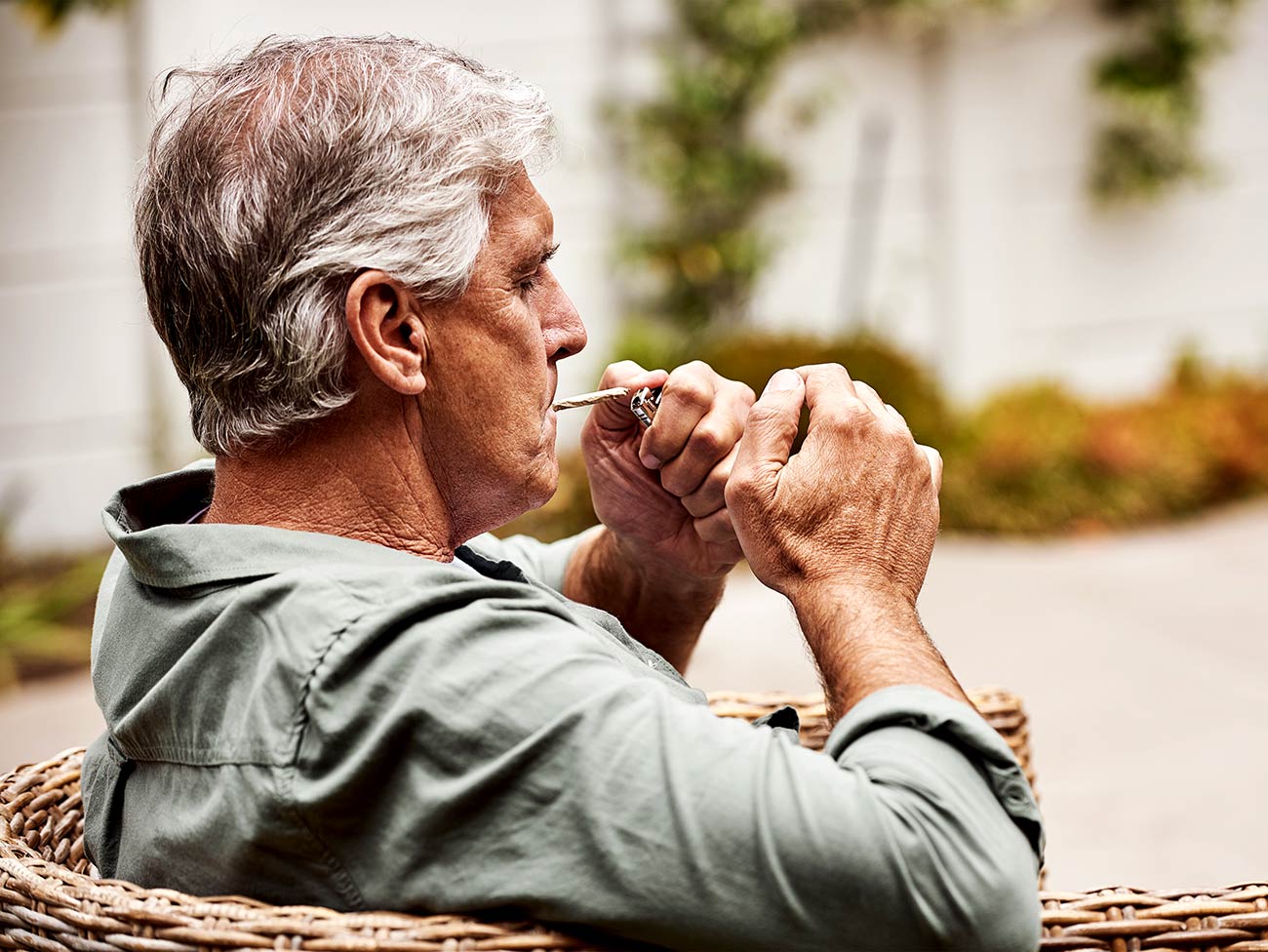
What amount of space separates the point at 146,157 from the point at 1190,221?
301 inches

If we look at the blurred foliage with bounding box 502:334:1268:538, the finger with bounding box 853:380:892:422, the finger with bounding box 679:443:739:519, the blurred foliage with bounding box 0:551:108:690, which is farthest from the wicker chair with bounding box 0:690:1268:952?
the blurred foliage with bounding box 502:334:1268:538

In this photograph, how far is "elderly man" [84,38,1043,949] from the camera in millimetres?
1145

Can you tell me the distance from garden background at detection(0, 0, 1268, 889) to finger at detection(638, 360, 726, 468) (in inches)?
97.6

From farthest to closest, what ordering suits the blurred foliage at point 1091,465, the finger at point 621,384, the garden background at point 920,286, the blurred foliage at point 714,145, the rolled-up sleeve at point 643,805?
the blurred foliage at point 714,145, the blurred foliage at point 1091,465, the garden background at point 920,286, the finger at point 621,384, the rolled-up sleeve at point 643,805

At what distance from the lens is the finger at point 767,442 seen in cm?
142

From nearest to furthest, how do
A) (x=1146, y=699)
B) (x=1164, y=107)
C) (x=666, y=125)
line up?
(x=1146, y=699) < (x=666, y=125) < (x=1164, y=107)

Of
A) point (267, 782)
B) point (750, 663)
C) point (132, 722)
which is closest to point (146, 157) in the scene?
point (132, 722)

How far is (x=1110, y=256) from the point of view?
7934 mm

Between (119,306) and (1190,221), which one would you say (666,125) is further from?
(1190,221)

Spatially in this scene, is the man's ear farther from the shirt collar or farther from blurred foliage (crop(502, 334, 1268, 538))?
blurred foliage (crop(502, 334, 1268, 538))

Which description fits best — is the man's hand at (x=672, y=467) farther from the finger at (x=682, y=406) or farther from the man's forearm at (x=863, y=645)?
the man's forearm at (x=863, y=645)

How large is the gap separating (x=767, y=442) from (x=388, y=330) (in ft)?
1.31

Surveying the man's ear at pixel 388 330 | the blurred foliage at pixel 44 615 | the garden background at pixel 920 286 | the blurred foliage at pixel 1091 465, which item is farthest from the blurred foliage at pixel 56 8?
the man's ear at pixel 388 330

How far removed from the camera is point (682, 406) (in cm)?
166
